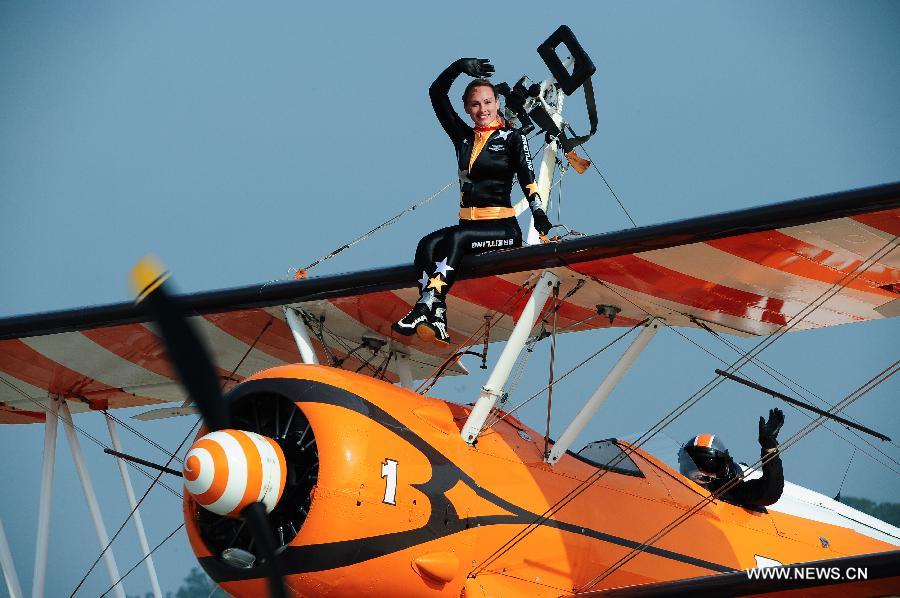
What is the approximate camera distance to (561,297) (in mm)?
9000

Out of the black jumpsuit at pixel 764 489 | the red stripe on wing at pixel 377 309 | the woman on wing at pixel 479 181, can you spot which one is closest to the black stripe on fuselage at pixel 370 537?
the woman on wing at pixel 479 181

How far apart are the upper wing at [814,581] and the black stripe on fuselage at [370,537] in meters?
1.36

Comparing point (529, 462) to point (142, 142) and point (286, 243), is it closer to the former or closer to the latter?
point (286, 243)

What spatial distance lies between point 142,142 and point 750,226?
14887 centimetres

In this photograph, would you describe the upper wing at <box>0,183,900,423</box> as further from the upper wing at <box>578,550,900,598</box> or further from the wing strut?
the upper wing at <box>578,550,900,598</box>

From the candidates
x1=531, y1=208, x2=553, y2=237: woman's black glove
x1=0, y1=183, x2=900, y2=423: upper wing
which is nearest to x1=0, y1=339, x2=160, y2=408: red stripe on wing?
x1=0, y1=183, x2=900, y2=423: upper wing

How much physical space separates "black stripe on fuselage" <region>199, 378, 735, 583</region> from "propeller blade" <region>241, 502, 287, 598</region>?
27 centimetres

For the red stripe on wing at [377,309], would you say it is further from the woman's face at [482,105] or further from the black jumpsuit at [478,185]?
the woman's face at [482,105]

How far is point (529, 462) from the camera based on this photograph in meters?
8.48

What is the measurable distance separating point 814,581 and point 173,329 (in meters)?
3.91

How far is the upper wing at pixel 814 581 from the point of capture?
6480mm

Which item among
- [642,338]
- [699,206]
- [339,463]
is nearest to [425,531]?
[339,463]

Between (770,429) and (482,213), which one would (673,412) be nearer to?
(482,213)

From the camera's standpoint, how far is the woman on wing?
825 cm
